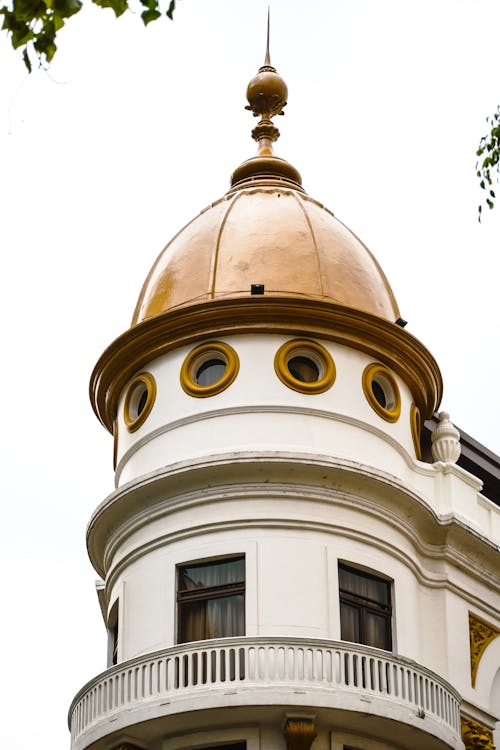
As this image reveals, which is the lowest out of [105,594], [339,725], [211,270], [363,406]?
[339,725]

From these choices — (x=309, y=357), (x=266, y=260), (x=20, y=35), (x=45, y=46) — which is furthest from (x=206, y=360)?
(x=20, y=35)

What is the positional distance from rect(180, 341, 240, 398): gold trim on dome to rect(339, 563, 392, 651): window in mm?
3920

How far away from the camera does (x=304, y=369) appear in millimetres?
27172

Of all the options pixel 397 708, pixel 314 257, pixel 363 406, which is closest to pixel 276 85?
pixel 314 257

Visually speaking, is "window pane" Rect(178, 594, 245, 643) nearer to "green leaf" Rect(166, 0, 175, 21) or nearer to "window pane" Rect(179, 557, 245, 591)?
"window pane" Rect(179, 557, 245, 591)

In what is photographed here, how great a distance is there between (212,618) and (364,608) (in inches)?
105

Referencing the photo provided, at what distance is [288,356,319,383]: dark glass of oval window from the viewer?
1064 inches

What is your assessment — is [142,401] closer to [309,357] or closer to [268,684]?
[309,357]

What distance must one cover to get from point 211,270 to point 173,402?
2737 millimetres

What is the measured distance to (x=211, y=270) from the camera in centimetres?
2817

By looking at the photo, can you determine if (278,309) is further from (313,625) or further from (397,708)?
(397,708)

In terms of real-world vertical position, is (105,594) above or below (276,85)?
below

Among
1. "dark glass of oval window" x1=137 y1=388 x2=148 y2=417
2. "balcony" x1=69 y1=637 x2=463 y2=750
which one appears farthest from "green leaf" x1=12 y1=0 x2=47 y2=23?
"dark glass of oval window" x1=137 y1=388 x2=148 y2=417

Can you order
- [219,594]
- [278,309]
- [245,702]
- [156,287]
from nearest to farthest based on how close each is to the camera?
[245,702] → [219,594] → [278,309] → [156,287]
